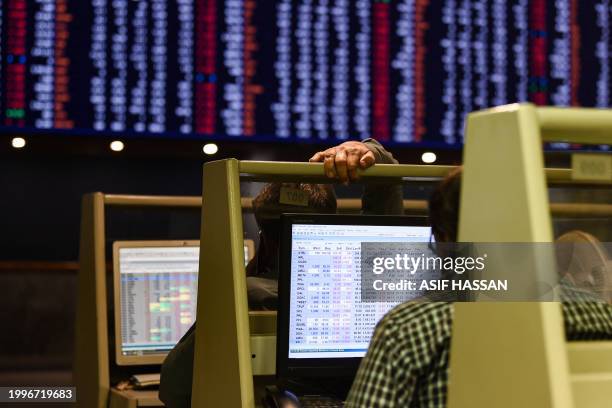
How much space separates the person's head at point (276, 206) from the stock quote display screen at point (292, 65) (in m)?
1.49

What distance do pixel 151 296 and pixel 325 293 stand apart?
1.17 metres

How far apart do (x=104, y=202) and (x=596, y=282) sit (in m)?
1.77

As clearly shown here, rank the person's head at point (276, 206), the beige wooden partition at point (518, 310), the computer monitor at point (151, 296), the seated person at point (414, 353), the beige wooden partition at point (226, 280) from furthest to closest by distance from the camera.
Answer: the computer monitor at point (151, 296), the person's head at point (276, 206), the beige wooden partition at point (226, 280), the seated person at point (414, 353), the beige wooden partition at point (518, 310)

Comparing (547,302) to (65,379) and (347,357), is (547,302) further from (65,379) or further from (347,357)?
(65,379)

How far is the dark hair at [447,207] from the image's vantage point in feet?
3.43

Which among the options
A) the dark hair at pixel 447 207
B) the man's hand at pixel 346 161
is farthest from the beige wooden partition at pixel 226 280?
the dark hair at pixel 447 207

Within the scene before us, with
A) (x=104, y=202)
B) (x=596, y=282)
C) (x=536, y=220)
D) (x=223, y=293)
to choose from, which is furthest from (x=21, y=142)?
(x=536, y=220)

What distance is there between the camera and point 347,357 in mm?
1657

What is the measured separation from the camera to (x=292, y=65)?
329 centimetres

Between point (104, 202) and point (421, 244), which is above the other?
point (104, 202)

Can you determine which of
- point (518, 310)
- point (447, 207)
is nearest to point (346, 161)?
point (447, 207)

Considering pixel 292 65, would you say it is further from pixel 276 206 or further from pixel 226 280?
pixel 226 280

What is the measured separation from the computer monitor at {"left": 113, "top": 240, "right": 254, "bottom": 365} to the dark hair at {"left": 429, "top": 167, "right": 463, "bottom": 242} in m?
1.57

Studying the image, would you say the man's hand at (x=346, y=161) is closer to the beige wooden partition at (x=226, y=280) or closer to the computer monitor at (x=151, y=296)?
the beige wooden partition at (x=226, y=280)
